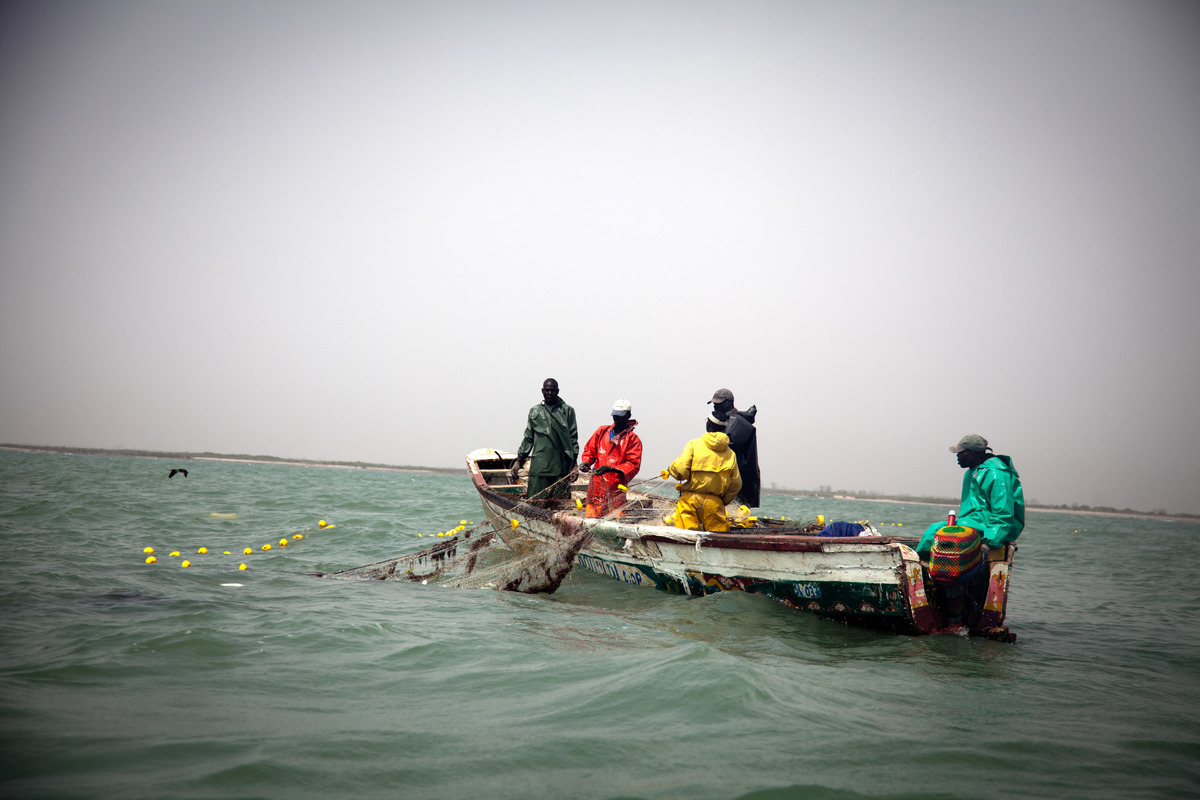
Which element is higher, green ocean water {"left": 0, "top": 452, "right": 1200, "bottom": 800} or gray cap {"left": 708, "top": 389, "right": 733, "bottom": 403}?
gray cap {"left": 708, "top": 389, "right": 733, "bottom": 403}

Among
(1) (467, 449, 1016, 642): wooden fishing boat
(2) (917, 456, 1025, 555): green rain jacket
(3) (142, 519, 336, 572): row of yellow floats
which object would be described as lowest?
(3) (142, 519, 336, 572): row of yellow floats

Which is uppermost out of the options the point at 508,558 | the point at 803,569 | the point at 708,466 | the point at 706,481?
the point at 708,466

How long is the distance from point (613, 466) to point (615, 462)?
0.30ft

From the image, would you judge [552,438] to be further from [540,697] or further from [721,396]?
[540,697]

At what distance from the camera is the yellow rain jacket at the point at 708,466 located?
7715 mm

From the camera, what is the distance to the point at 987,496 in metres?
7.00

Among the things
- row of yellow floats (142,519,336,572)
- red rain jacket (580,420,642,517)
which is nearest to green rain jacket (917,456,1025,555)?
red rain jacket (580,420,642,517)

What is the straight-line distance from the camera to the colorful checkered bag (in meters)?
6.22

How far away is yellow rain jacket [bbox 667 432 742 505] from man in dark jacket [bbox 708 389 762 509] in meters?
0.68

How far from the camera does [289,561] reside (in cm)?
1078

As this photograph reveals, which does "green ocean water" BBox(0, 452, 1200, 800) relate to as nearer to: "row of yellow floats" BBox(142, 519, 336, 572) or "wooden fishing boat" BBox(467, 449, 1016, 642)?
"wooden fishing boat" BBox(467, 449, 1016, 642)

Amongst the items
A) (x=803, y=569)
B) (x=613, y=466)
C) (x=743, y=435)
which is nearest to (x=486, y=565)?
(x=613, y=466)

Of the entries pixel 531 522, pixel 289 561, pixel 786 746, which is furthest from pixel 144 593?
pixel 786 746

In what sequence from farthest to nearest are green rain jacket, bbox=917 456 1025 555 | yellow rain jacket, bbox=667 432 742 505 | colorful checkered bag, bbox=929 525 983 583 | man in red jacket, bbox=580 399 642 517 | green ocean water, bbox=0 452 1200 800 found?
man in red jacket, bbox=580 399 642 517 < yellow rain jacket, bbox=667 432 742 505 < green rain jacket, bbox=917 456 1025 555 < colorful checkered bag, bbox=929 525 983 583 < green ocean water, bbox=0 452 1200 800
